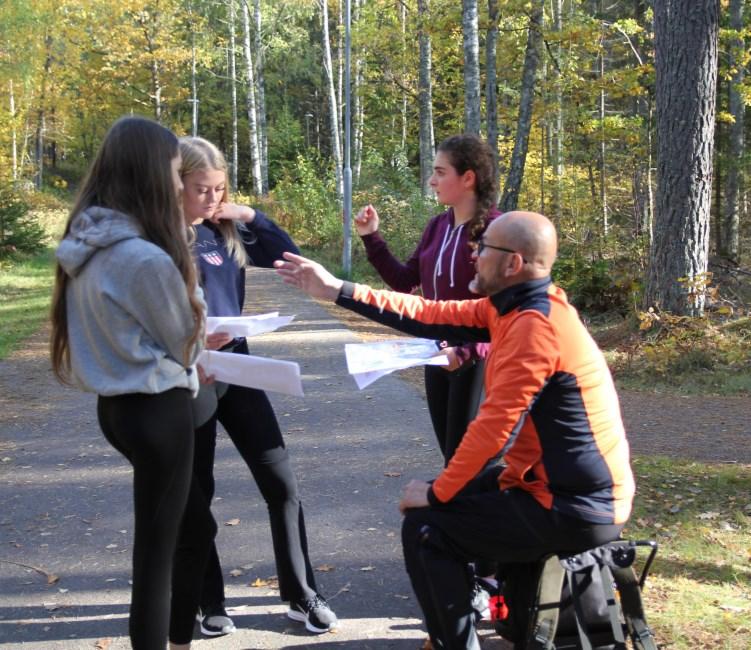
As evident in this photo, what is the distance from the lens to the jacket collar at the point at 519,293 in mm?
2875

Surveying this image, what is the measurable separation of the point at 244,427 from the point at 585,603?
155 cm

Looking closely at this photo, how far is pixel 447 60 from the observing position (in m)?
31.8

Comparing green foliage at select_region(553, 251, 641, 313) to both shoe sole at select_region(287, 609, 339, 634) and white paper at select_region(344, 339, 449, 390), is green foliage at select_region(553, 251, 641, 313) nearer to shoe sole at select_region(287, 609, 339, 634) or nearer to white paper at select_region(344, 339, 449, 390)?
white paper at select_region(344, 339, 449, 390)

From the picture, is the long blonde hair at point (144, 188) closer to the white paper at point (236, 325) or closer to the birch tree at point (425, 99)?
the white paper at point (236, 325)

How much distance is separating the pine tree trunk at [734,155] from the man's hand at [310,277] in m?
16.6

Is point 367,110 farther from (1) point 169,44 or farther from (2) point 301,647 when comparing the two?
(2) point 301,647

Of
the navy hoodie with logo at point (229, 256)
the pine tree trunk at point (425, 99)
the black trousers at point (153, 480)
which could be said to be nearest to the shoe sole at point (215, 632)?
the black trousers at point (153, 480)

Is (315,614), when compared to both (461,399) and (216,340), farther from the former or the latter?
(216,340)

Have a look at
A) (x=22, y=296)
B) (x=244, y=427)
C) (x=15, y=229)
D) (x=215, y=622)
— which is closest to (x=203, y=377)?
(x=244, y=427)

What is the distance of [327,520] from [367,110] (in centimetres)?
4266

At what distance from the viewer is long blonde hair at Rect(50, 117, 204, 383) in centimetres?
262

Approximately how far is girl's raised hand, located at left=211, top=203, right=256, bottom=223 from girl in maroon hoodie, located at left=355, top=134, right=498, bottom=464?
0.85 m

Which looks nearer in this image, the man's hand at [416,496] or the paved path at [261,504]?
the man's hand at [416,496]

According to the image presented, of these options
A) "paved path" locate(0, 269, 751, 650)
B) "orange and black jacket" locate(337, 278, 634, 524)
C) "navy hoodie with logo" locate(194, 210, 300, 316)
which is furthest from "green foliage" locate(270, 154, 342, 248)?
"orange and black jacket" locate(337, 278, 634, 524)
